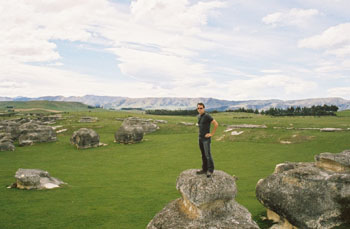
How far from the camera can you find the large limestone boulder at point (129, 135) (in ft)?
237

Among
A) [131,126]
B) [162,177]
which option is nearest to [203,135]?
[162,177]

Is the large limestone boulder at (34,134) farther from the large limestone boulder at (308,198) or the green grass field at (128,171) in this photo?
the large limestone boulder at (308,198)

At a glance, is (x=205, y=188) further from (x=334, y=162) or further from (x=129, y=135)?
(x=129, y=135)

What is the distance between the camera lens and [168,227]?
14.9 meters

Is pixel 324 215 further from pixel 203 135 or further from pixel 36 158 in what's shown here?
pixel 36 158

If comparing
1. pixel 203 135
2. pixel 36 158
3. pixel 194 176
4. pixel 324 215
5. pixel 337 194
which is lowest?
pixel 36 158

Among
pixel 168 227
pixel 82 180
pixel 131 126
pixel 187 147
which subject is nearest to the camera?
pixel 168 227

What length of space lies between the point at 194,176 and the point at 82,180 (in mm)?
25929

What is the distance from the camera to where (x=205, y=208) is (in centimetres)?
1508

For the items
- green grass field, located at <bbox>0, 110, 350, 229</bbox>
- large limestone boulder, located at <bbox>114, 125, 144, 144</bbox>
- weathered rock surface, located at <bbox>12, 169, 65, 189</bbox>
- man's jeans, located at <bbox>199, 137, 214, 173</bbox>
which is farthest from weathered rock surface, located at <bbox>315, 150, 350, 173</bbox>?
large limestone boulder, located at <bbox>114, 125, 144, 144</bbox>

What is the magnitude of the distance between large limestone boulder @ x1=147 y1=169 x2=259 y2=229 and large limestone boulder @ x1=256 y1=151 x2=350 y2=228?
15.6ft

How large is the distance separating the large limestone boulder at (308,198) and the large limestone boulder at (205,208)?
477 centimetres

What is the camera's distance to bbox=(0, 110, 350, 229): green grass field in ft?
75.8

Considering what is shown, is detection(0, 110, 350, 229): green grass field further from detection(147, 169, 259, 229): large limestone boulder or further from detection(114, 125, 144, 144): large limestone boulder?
detection(147, 169, 259, 229): large limestone boulder
